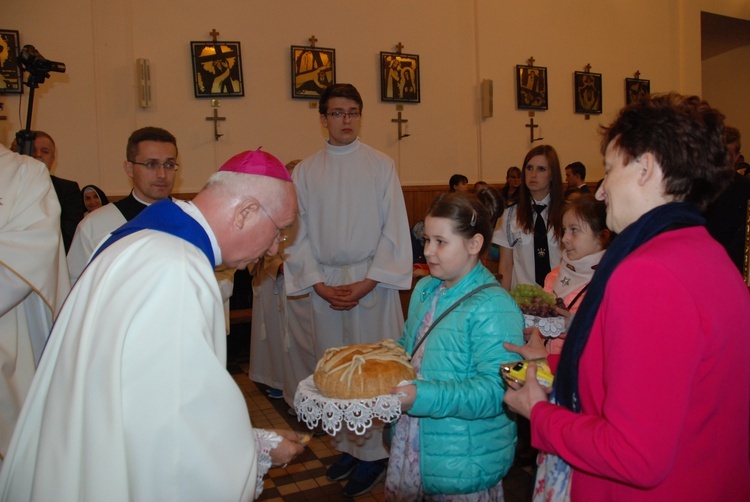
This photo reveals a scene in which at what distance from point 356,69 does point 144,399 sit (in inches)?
315

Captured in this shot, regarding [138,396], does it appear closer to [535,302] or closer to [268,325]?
[535,302]

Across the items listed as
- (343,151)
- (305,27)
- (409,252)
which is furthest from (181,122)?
(409,252)

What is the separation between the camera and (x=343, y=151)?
411 centimetres

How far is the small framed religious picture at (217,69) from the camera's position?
25.2 feet

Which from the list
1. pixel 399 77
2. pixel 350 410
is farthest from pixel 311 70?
pixel 350 410

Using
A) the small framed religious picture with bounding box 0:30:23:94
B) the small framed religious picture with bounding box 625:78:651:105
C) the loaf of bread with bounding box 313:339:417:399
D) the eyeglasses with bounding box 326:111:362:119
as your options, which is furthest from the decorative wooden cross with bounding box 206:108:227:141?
the small framed religious picture with bounding box 625:78:651:105

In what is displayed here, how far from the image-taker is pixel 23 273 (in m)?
2.63

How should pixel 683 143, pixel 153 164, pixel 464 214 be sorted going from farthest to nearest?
pixel 153 164 < pixel 464 214 < pixel 683 143

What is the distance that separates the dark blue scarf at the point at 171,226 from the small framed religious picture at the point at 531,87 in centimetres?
932

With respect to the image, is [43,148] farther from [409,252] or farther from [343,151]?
[409,252]

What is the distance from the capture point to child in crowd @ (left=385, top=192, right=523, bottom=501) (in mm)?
2023

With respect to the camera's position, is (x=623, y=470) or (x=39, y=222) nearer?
(x=623, y=470)

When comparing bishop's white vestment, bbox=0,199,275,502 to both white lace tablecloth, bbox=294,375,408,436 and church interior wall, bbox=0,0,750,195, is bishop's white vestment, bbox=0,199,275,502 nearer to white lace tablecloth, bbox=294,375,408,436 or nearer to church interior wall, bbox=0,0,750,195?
white lace tablecloth, bbox=294,375,408,436

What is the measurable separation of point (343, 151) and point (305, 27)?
16.4 ft
